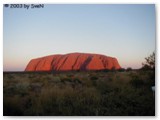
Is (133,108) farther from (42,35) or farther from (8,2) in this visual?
(8,2)

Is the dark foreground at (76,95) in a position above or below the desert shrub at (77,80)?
below

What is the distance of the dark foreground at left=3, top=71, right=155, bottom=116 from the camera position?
7.11 meters

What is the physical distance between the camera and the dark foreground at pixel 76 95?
7105mm

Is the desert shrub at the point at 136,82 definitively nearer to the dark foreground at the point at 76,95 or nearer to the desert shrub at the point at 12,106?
the dark foreground at the point at 76,95

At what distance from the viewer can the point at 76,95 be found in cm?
717

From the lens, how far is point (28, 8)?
717 centimetres

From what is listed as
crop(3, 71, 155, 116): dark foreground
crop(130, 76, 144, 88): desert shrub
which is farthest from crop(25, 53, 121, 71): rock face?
crop(130, 76, 144, 88): desert shrub

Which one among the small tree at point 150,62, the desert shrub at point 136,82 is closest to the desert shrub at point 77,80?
the desert shrub at point 136,82

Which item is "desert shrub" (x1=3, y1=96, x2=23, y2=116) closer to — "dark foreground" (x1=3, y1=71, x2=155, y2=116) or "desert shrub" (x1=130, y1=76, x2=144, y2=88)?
"dark foreground" (x1=3, y1=71, x2=155, y2=116)

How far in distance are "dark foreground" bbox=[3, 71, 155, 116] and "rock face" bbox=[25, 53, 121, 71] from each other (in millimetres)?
99

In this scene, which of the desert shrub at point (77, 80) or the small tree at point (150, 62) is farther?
the desert shrub at point (77, 80)

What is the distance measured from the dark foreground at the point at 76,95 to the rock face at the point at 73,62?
10cm

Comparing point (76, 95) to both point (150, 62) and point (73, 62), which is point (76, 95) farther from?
point (150, 62)

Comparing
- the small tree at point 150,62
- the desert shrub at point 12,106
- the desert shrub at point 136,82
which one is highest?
the small tree at point 150,62
